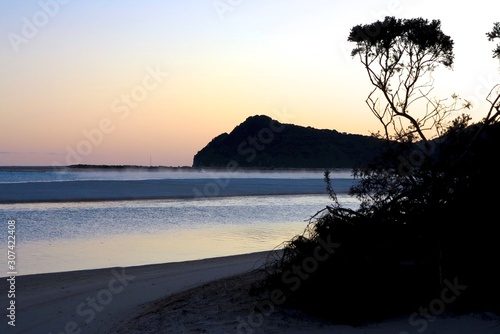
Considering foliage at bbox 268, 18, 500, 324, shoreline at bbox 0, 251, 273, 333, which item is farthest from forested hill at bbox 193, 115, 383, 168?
foliage at bbox 268, 18, 500, 324

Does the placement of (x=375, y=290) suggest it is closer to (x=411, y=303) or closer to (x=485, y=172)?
(x=411, y=303)

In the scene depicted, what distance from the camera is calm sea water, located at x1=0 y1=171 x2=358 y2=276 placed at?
15224 mm

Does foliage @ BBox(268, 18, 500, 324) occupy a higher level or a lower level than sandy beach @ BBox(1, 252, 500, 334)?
higher

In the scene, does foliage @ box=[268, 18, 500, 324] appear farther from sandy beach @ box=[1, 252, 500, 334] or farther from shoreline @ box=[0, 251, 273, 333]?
shoreline @ box=[0, 251, 273, 333]

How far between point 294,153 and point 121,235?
119133 millimetres

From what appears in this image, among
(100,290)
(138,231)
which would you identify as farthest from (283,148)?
(100,290)

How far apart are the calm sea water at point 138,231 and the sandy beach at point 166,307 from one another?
1.53 m

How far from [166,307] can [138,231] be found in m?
11.5

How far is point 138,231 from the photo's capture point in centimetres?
2041

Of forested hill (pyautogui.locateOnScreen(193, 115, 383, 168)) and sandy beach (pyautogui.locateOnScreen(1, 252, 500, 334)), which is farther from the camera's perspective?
forested hill (pyautogui.locateOnScreen(193, 115, 383, 168))

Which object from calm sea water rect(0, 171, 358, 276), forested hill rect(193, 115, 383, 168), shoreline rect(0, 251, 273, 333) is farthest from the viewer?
forested hill rect(193, 115, 383, 168)

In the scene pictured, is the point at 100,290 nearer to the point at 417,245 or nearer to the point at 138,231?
the point at 417,245

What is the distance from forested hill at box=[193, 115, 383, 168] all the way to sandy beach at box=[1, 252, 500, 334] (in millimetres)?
115093

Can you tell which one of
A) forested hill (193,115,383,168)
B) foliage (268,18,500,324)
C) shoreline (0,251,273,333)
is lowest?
shoreline (0,251,273,333)
